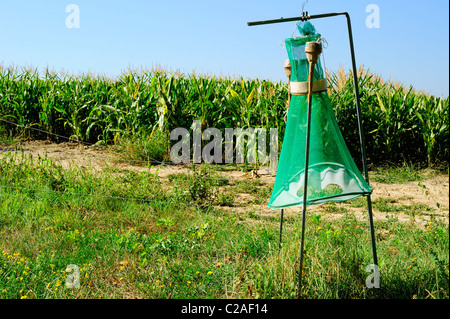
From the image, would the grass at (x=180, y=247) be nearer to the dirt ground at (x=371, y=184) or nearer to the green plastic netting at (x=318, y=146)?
the dirt ground at (x=371, y=184)

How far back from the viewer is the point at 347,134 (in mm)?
8633

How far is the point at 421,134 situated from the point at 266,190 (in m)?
3.65

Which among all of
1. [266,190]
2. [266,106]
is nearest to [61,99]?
[266,106]

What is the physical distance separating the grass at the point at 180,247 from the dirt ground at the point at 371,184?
9.7 inches

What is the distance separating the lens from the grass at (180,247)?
120 inches

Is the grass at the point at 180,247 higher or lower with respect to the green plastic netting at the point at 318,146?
lower

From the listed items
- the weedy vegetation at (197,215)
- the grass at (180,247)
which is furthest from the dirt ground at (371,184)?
the grass at (180,247)

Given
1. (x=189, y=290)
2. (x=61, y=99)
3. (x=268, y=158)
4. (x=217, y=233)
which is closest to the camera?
(x=189, y=290)

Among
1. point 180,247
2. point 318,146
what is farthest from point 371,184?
point 318,146

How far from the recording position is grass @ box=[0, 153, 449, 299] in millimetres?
3043

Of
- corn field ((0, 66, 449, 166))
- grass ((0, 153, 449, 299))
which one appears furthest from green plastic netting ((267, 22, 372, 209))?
corn field ((0, 66, 449, 166))

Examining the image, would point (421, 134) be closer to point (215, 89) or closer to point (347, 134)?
point (347, 134)

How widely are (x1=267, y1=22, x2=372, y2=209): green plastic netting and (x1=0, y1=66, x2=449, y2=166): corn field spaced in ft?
16.3

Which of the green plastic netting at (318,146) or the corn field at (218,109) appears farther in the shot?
the corn field at (218,109)
